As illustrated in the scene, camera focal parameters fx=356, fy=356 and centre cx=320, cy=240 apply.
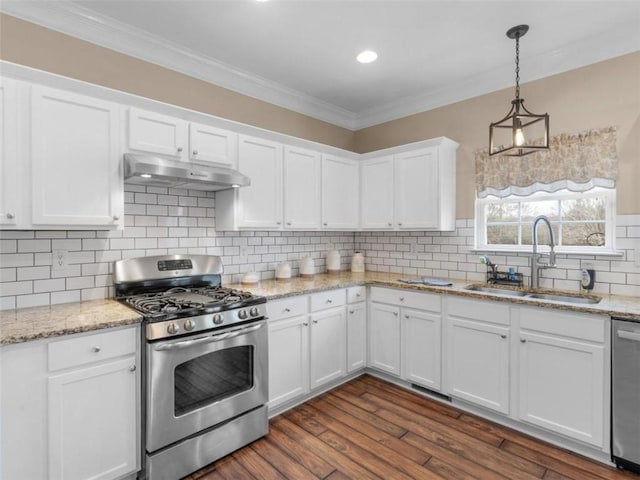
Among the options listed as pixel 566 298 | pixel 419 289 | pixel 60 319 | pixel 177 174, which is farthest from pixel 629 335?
pixel 60 319

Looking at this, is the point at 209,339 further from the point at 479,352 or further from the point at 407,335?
the point at 479,352

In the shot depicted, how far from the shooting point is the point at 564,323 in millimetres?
2287

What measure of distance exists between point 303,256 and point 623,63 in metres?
3.06

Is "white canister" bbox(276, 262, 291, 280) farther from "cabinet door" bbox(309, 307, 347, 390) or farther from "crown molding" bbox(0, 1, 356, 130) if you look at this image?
"crown molding" bbox(0, 1, 356, 130)

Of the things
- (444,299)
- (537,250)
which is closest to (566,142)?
(537,250)

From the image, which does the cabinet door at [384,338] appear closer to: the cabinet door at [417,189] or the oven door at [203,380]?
the cabinet door at [417,189]

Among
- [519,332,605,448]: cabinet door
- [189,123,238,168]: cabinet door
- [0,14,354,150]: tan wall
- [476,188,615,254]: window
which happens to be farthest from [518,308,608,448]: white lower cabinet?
[0,14,354,150]: tan wall

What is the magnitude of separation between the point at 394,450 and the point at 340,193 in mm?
2370

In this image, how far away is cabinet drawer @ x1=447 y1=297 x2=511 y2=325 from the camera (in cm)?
256

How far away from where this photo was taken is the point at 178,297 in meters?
2.45

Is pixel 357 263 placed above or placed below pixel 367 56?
below

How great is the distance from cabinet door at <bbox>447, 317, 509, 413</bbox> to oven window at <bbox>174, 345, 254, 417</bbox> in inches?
62.7

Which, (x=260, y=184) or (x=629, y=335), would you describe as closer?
(x=629, y=335)

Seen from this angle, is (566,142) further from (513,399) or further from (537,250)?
(513,399)
